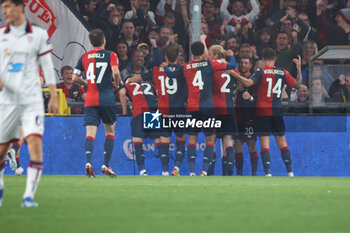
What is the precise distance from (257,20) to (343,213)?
11750 mm

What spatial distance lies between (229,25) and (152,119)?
175 inches

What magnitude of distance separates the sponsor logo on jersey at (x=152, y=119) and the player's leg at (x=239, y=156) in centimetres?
150

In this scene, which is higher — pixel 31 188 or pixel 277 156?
pixel 31 188

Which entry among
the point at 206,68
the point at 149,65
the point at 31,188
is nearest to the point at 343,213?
the point at 31,188

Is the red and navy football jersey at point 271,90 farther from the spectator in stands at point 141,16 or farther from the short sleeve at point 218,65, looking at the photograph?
the spectator in stands at point 141,16

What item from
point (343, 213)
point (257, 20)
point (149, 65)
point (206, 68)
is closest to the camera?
point (343, 213)

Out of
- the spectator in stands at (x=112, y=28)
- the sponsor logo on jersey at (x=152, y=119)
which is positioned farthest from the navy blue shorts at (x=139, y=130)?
the spectator in stands at (x=112, y=28)

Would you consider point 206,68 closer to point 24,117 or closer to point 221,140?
point 221,140

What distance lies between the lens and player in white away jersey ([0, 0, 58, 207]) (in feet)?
21.9

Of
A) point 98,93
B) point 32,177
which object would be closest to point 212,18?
point 98,93

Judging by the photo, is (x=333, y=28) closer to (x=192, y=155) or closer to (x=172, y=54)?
(x=172, y=54)

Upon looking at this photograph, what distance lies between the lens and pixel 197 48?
1314cm

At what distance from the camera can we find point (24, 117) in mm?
6727

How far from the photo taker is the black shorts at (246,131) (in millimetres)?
14094
